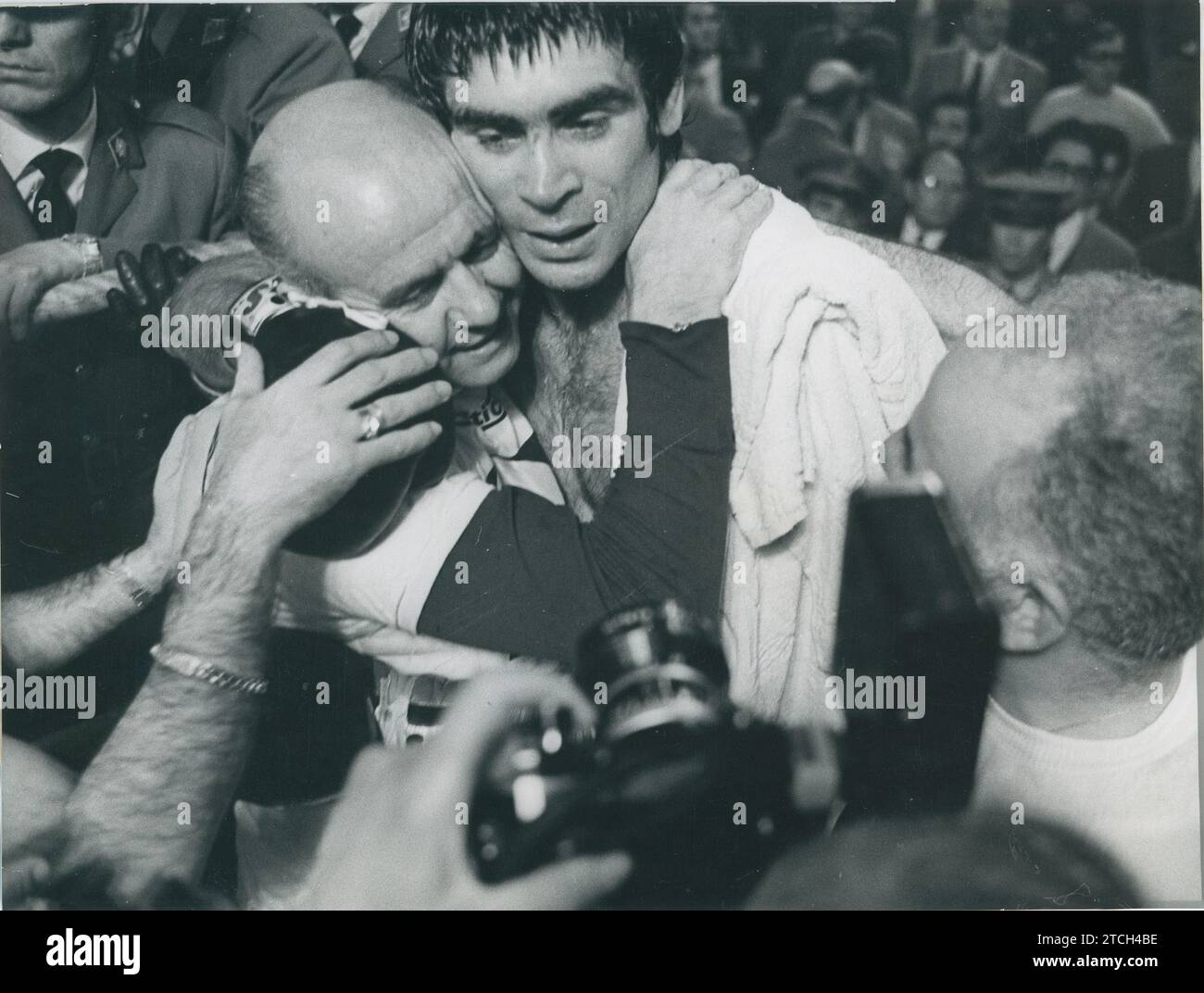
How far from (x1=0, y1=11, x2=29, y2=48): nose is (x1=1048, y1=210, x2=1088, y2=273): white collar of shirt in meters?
2.65

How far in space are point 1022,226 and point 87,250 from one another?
2.36 meters

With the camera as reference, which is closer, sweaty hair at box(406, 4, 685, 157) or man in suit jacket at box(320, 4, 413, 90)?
sweaty hair at box(406, 4, 685, 157)

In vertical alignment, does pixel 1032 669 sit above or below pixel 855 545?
below

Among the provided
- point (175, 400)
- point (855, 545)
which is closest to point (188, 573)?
point (175, 400)

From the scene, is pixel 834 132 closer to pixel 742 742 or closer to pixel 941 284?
pixel 941 284

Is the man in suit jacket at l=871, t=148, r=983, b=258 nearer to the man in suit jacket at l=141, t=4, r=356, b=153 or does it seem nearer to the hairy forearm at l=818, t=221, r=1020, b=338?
the hairy forearm at l=818, t=221, r=1020, b=338

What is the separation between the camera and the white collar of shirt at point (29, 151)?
3.18m

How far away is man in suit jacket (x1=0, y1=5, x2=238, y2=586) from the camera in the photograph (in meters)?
3.14

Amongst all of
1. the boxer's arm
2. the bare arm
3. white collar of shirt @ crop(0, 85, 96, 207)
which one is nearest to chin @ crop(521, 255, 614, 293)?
the boxer's arm

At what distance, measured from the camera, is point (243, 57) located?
3154 mm

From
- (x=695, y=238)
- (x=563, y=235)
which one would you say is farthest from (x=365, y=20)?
(x=695, y=238)

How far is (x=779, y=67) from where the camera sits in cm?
311

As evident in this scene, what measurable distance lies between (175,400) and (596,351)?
107cm

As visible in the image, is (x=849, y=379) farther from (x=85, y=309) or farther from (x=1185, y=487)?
(x=85, y=309)
